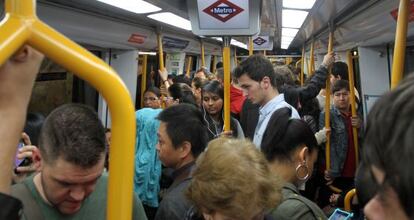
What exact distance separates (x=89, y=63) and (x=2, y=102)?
0.53 ft

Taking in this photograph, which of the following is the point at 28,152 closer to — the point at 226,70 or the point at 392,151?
the point at 226,70

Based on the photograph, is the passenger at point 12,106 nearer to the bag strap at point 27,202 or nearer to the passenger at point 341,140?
the bag strap at point 27,202

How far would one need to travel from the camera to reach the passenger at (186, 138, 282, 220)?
133 centimetres

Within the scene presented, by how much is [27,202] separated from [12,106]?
87cm

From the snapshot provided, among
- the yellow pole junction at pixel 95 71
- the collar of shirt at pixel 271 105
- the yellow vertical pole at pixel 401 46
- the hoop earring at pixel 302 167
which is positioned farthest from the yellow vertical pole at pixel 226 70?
the yellow pole junction at pixel 95 71

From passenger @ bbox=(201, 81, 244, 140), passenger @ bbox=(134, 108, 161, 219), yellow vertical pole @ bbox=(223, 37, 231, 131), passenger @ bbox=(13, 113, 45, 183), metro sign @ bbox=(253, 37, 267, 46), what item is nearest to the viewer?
passenger @ bbox=(13, 113, 45, 183)

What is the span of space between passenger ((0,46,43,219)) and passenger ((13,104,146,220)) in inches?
30.4

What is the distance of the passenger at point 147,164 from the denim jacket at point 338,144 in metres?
1.74

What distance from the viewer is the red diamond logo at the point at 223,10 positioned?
114 inches

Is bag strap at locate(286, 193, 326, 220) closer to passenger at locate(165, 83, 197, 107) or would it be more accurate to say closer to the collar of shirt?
the collar of shirt

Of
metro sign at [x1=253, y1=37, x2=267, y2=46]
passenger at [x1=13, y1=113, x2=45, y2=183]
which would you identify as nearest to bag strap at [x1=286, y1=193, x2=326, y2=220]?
passenger at [x1=13, y1=113, x2=45, y2=183]

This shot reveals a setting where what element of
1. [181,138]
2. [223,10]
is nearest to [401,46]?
[181,138]

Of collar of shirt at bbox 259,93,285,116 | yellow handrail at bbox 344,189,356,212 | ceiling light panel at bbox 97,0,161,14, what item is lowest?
yellow handrail at bbox 344,189,356,212

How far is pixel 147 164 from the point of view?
10.8ft
